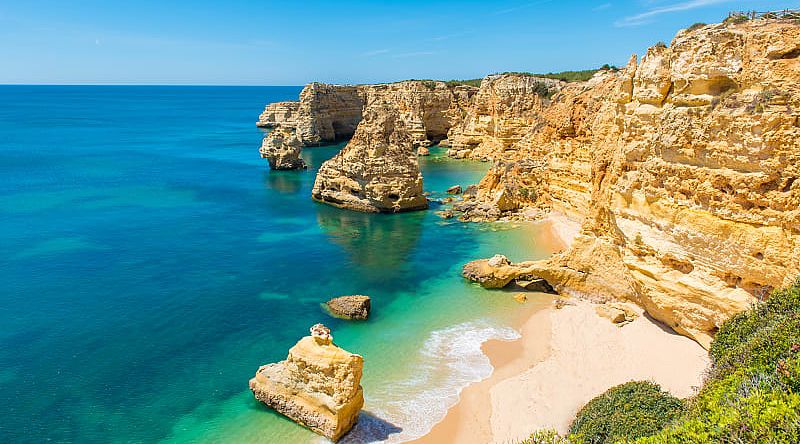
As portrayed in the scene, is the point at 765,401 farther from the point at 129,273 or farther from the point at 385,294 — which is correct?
the point at 129,273

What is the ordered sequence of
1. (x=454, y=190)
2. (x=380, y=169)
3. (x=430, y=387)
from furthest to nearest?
(x=454, y=190) < (x=380, y=169) < (x=430, y=387)

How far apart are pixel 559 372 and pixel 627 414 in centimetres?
520

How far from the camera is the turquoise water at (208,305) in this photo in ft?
51.2

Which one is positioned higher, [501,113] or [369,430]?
[501,113]

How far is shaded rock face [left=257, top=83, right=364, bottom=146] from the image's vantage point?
79500 mm

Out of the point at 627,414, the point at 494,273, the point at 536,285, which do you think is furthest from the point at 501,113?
the point at 627,414

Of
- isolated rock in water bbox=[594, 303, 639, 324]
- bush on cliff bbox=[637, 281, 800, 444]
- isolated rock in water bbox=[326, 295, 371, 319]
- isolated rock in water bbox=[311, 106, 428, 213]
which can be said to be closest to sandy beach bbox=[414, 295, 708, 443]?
isolated rock in water bbox=[594, 303, 639, 324]

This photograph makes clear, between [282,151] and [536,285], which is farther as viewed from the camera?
[282,151]

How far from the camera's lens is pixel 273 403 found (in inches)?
607

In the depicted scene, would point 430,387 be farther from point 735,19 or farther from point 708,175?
point 735,19

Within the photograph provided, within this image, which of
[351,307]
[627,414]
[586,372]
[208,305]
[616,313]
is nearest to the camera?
[627,414]

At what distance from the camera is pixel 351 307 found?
22.0m

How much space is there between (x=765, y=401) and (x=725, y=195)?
8167 millimetres

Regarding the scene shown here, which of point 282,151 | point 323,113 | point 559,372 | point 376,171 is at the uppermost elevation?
point 323,113
